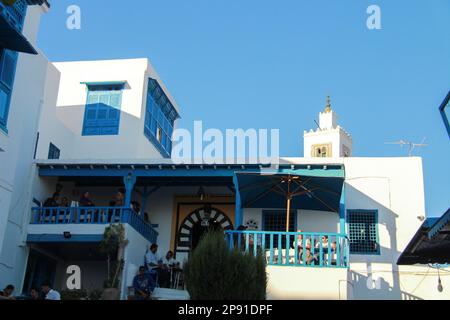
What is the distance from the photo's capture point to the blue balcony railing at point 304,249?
15.7 metres

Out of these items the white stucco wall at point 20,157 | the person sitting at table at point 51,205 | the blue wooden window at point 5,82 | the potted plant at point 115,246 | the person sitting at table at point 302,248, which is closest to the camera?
the person sitting at table at point 302,248

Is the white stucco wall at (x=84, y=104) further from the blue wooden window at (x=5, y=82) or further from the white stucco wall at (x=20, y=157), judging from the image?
the blue wooden window at (x=5, y=82)

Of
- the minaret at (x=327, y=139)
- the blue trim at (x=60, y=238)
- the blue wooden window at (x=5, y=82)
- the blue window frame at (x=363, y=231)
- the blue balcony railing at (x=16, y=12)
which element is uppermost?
the minaret at (x=327, y=139)

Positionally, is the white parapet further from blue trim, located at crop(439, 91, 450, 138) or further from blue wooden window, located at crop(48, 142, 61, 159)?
blue wooden window, located at crop(48, 142, 61, 159)

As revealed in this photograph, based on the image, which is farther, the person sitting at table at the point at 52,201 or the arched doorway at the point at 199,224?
the arched doorway at the point at 199,224

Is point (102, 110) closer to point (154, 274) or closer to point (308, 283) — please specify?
point (154, 274)

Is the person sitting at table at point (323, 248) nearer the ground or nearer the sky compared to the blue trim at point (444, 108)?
nearer the ground

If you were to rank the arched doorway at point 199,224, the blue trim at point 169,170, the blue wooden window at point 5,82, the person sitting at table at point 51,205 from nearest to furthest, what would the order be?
the blue wooden window at point 5,82
the blue trim at point 169,170
the person sitting at table at point 51,205
the arched doorway at point 199,224

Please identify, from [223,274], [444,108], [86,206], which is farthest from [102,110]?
[444,108]

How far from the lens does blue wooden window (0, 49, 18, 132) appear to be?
16328 millimetres

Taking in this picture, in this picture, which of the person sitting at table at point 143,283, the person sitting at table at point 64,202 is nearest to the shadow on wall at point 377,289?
the person sitting at table at point 143,283

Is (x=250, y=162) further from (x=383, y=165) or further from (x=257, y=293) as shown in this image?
(x=257, y=293)

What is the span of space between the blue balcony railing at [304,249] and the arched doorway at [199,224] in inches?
130
